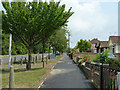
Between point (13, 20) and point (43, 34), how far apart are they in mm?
3079

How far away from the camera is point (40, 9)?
→ 480 inches

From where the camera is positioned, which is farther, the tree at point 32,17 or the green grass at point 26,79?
the tree at point 32,17

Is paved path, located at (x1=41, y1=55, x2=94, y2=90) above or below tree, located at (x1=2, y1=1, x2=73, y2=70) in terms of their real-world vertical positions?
below

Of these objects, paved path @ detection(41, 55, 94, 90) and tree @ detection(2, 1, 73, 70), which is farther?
tree @ detection(2, 1, 73, 70)

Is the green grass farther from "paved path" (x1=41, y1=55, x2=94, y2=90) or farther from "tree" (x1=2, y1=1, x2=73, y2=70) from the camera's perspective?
"tree" (x1=2, y1=1, x2=73, y2=70)

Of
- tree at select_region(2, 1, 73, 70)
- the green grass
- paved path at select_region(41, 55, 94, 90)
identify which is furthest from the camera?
tree at select_region(2, 1, 73, 70)

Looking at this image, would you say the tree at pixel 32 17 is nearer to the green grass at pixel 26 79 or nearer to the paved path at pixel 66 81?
the green grass at pixel 26 79

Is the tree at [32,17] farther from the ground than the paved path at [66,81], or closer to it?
farther from the ground

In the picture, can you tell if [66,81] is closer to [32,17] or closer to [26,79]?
[26,79]

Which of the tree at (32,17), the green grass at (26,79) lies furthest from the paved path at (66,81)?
the tree at (32,17)

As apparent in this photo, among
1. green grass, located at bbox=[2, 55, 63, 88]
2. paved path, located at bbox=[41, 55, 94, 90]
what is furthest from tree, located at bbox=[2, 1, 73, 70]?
paved path, located at bbox=[41, 55, 94, 90]

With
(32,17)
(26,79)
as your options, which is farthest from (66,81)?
(32,17)

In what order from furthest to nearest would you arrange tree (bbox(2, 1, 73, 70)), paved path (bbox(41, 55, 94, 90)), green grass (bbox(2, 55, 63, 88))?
tree (bbox(2, 1, 73, 70)) < paved path (bbox(41, 55, 94, 90)) < green grass (bbox(2, 55, 63, 88))

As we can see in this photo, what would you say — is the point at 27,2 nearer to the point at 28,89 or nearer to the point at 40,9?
the point at 40,9
